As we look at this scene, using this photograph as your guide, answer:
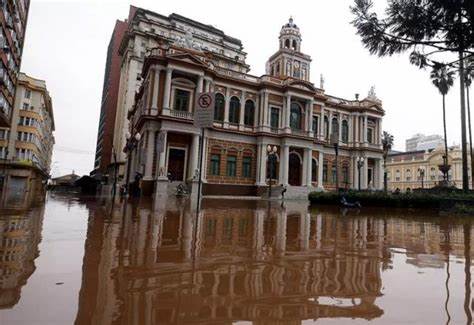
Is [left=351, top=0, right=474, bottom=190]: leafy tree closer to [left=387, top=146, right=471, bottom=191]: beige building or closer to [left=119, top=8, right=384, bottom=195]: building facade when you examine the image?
[left=119, top=8, right=384, bottom=195]: building facade

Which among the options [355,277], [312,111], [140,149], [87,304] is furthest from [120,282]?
[312,111]

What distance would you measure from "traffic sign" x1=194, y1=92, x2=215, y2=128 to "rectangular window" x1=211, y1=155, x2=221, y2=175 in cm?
1981

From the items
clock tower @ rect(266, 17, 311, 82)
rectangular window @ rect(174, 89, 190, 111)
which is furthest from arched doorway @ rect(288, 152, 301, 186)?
clock tower @ rect(266, 17, 311, 82)

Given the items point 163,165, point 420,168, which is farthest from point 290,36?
point 420,168

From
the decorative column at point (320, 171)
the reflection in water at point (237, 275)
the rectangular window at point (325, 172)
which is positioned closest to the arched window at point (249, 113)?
the decorative column at point (320, 171)

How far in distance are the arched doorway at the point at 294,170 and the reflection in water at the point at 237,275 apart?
2712cm

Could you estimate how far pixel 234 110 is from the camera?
3128cm

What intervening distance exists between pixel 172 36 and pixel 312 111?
89.9ft

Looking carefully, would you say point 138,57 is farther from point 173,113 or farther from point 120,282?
point 120,282

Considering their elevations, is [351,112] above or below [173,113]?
above

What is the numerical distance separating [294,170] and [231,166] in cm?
742

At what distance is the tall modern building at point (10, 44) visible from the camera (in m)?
24.1

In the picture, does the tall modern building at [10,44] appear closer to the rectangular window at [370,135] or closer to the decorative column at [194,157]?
the decorative column at [194,157]

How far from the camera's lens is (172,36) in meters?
49.0
